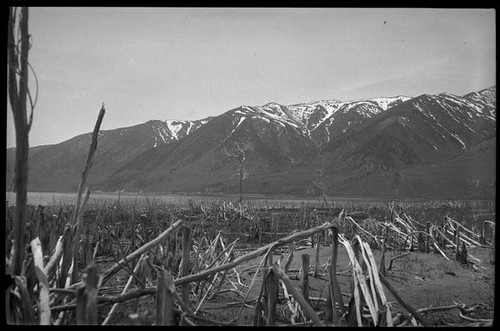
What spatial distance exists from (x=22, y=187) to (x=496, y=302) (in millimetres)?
2534

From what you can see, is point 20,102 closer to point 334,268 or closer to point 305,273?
point 334,268

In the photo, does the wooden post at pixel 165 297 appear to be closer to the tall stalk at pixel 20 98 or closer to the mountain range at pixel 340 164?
the tall stalk at pixel 20 98

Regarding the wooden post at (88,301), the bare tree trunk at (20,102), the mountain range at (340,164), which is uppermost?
the mountain range at (340,164)

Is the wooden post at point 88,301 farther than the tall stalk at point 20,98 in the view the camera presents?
No

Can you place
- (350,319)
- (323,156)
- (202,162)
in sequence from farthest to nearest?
1. (202,162)
2. (323,156)
3. (350,319)

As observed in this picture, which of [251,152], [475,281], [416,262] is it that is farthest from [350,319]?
[251,152]

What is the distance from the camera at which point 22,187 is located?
2375 mm

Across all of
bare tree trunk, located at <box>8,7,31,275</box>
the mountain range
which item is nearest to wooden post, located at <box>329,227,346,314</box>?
bare tree trunk, located at <box>8,7,31,275</box>

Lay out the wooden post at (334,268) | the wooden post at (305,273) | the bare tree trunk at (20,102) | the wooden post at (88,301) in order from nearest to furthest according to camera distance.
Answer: the wooden post at (88,301) → the bare tree trunk at (20,102) → the wooden post at (334,268) → the wooden post at (305,273)

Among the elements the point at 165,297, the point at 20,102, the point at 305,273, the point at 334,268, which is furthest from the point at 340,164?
the point at 20,102

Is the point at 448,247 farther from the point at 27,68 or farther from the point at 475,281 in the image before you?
the point at 27,68

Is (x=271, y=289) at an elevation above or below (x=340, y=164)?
below

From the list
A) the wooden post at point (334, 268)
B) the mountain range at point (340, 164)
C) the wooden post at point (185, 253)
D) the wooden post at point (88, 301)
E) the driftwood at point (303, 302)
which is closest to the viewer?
the wooden post at point (88, 301)

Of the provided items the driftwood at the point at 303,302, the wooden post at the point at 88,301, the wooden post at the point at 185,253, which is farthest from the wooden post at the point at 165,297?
the wooden post at the point at 185,253
